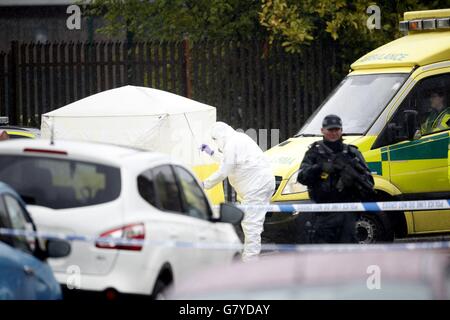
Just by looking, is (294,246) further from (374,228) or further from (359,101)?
(359,101)

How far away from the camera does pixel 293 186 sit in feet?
48.6

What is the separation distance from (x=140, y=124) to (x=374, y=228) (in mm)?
3359

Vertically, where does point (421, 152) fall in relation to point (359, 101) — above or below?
below

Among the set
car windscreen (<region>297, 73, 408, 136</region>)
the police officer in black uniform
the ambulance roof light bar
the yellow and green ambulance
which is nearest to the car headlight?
the yellow and green ambulance

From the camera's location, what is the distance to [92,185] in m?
8.91

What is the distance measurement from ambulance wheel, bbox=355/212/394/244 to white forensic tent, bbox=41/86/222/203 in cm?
218

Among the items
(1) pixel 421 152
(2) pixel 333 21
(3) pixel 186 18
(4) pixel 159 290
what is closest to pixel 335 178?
(1) pixel 421 152

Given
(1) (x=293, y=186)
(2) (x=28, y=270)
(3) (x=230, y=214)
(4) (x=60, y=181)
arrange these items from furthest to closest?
(1) (x=293, y=186), (3) (x=230, y=214), (4) (x=60, y=181), (2) (x=28, y=270)

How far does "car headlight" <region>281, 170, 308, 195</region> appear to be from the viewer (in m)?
14.8

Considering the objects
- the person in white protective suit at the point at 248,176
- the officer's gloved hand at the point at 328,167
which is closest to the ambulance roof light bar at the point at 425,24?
the person in white protective suit at the point at 248,176

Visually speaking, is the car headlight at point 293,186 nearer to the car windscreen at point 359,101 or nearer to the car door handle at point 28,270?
the car windscreen at point 359,101

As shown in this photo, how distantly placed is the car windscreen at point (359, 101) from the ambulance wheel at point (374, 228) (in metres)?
1.09

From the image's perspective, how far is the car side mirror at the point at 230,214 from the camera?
31.8 feet
